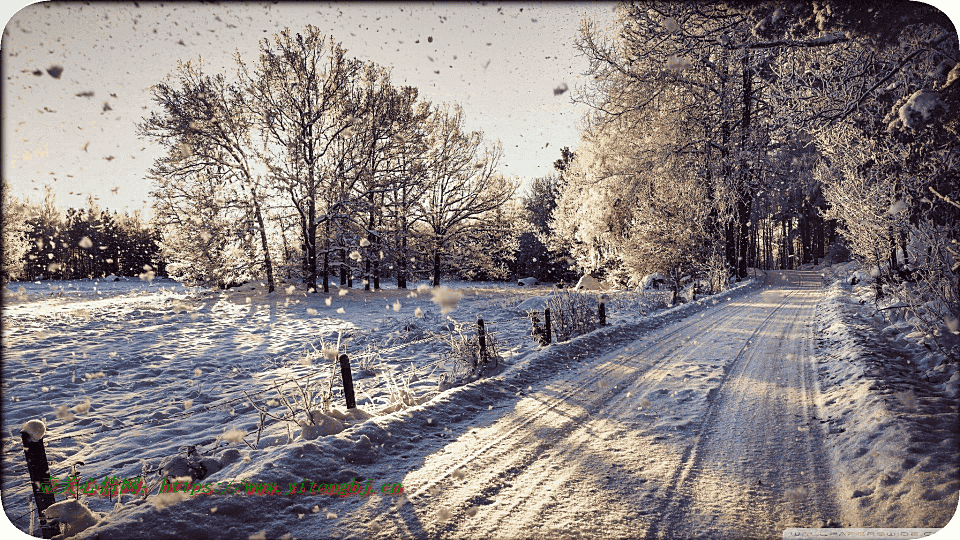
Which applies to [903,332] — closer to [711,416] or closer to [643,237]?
[711,416]

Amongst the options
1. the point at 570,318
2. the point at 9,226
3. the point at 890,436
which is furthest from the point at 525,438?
the point at 9,226

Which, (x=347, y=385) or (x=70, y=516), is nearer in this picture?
(x=70, y=516)

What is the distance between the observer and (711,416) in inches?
187

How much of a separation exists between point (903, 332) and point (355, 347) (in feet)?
36.8

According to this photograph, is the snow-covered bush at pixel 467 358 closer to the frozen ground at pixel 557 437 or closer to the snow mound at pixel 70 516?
the frozen ground at pixel 557 437

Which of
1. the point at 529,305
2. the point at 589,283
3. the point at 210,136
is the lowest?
the point at 529,305

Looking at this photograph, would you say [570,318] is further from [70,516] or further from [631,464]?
[70,516]

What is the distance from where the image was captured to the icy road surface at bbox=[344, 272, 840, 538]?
2.83m

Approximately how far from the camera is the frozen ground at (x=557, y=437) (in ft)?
9.41

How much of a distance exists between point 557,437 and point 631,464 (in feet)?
2.61

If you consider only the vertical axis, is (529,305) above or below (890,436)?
below

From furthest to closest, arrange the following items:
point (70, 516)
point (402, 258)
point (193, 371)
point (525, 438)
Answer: point (402, 258) → point (193, 371) → point (525, 438) → point (70, 516)

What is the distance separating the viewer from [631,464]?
3660 millimetres

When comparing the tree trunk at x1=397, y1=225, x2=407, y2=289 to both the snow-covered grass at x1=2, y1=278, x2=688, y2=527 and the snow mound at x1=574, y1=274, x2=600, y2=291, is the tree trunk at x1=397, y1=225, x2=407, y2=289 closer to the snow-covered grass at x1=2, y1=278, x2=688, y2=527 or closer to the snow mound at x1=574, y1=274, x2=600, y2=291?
the snow-covered grass at x1=2, y1=278, x2=688, y2=527
